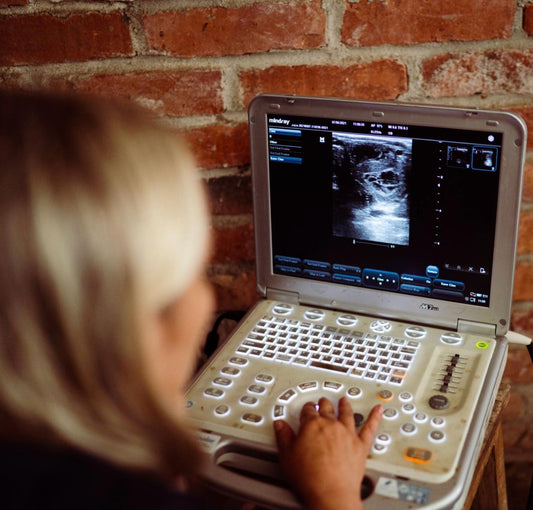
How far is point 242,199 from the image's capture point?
1071mm

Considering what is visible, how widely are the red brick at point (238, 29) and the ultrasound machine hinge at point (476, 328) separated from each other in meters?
0.44

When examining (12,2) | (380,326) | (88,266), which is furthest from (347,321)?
(12,2)

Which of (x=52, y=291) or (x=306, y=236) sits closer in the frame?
(x=52, y=291)

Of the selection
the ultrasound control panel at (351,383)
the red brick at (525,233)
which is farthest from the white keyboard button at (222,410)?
the red brick at (525,233)

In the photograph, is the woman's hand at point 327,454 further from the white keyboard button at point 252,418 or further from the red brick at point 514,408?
the red brick at point 514,408

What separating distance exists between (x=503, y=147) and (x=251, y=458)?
44cm

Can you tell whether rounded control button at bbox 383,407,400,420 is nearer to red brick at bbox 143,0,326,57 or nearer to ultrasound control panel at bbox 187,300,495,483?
ultrasound control panel at bbox 187,300,495,483

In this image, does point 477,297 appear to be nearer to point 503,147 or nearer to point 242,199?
point 503,147

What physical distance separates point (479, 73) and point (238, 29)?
35 centimetres

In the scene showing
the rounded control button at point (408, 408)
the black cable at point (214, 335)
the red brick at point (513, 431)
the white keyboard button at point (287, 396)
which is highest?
the rounded control button at point (408, 408)

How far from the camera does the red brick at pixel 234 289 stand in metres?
1.12

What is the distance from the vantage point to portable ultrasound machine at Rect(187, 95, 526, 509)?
2.39ft

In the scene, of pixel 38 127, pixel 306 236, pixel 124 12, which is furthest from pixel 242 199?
pixel 38 127

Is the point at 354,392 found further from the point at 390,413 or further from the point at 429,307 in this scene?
the point at 429,307
